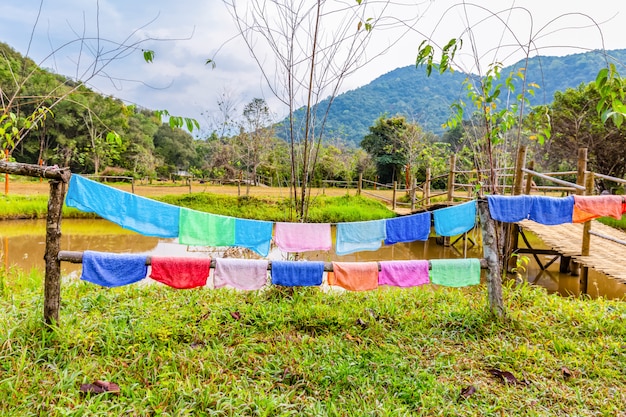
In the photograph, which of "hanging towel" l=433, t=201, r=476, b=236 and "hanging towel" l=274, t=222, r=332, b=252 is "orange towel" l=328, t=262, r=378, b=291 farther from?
"hanging towel" l=433, t=201, r=476, b=236

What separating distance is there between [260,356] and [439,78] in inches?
2066

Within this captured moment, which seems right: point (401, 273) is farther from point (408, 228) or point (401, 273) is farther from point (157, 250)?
point (157, 250)

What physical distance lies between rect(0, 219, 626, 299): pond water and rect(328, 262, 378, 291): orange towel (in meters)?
2.55

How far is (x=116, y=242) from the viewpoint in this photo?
308 inches

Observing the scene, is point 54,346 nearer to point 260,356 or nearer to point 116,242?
point 260,356

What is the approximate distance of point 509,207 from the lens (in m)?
2.76

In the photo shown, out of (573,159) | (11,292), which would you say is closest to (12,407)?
(11,292)

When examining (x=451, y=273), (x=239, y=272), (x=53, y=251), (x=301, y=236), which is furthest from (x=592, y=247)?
(x=53, y=251)

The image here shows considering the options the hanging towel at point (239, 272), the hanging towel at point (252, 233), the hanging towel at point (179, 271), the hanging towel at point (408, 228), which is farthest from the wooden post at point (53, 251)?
the hanging towel at point (408, 228)

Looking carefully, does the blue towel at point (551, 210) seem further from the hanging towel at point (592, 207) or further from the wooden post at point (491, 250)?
the wooden post at point (491, 250)

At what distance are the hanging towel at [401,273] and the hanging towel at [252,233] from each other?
3.02ft

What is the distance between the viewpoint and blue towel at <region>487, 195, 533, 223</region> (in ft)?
9.00

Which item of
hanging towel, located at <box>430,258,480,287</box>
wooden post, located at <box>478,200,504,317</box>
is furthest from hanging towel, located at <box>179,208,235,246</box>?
wooden post, located at <box>478,200,504,317</box>

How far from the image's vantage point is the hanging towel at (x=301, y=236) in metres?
2.89
